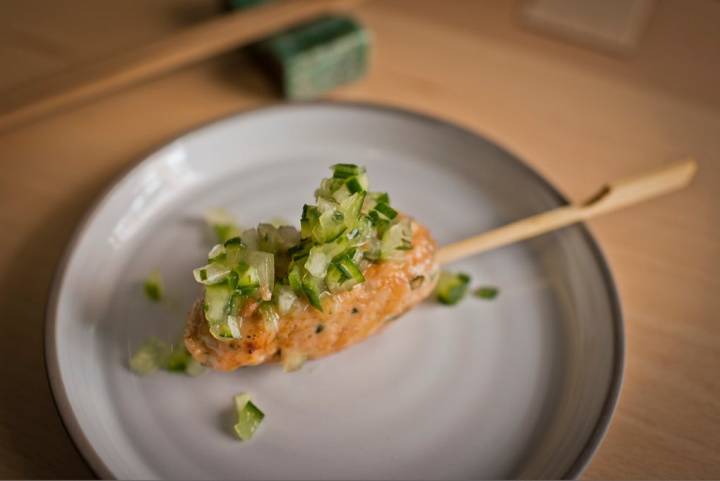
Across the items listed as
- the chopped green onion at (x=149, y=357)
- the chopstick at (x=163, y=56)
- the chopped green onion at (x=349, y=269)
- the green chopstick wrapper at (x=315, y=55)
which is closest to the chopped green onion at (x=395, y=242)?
the chopped green onion at (x=349, y=269)

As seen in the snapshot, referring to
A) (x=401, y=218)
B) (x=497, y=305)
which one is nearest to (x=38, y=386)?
(x=401, y=218)

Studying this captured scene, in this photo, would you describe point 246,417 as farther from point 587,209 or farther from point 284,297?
point 587,209

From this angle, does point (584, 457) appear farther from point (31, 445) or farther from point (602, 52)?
point (602, 52)

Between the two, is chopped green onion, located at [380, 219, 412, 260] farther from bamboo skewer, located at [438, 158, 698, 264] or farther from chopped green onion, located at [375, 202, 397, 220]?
bamboo skewer, located at [438, 158, 698, 264]

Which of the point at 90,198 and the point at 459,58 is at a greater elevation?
the point at 459,58

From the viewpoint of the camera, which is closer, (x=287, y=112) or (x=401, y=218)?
(x=401, y=218)

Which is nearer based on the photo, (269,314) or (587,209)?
(269,314)

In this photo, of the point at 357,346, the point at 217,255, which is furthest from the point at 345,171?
the point at 357,346
